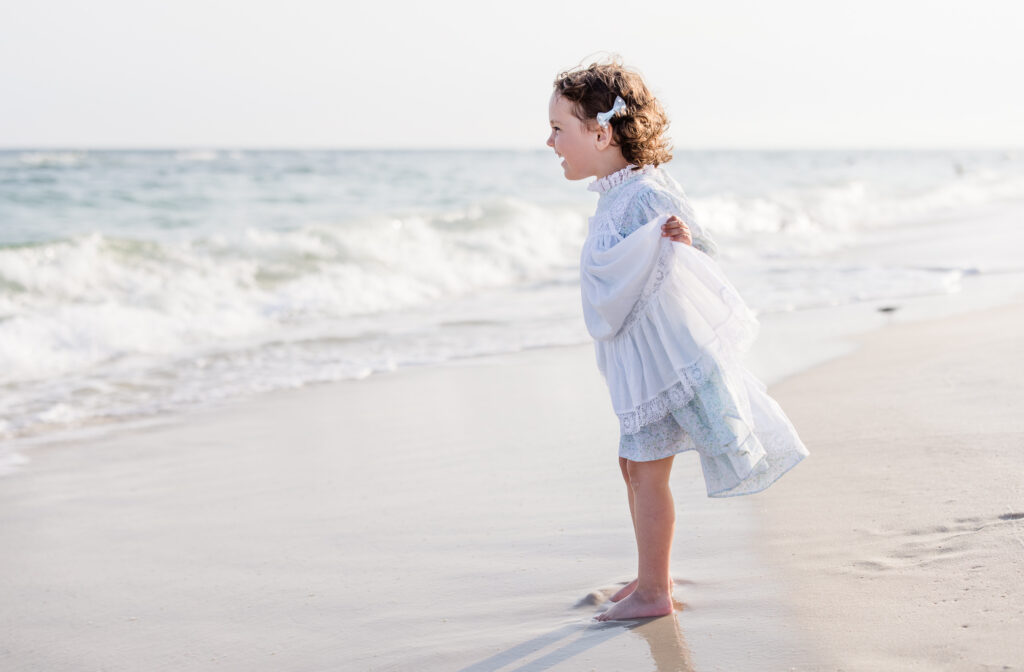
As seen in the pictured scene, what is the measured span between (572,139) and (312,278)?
28.6 ft

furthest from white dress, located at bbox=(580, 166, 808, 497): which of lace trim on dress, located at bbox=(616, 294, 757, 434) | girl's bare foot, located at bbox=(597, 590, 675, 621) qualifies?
girl's bare foot, located at bbox=(597, 590, 675, 621)

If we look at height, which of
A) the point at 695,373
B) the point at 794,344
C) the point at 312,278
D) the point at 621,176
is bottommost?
the point at 695,373

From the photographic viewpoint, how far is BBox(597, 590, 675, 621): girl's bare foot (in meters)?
2.53

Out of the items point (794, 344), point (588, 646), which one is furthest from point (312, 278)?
point (588, 646)

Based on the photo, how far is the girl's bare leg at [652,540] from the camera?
254 centimetres

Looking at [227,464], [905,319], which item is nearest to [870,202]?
[905,319]

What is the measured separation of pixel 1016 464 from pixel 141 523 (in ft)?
9.98

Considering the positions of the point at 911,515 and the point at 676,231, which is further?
the point at 911,515

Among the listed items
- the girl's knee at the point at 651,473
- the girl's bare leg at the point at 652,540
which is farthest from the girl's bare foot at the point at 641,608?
the girl's knee at the point at 651,473

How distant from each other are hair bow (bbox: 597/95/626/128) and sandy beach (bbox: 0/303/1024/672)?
1.25 m

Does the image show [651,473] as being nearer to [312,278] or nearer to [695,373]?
[695,373]

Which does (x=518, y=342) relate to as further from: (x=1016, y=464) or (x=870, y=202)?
(x=870, y=202)

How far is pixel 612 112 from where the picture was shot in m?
2.56

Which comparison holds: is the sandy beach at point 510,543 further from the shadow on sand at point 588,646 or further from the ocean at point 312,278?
the ocean at point 312,278
